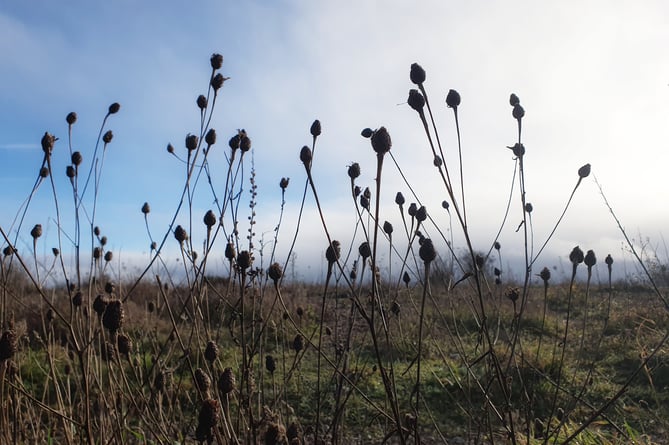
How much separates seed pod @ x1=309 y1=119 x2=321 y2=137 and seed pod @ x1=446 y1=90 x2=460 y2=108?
40 cm

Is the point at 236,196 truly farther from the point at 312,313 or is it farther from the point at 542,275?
the point at 312,313

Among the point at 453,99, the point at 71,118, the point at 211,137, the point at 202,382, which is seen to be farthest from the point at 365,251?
the point at 71,118

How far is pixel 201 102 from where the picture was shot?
2.03 m

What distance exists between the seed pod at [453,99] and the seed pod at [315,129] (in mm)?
399

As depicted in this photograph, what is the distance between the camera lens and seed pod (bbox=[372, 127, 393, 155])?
110cm

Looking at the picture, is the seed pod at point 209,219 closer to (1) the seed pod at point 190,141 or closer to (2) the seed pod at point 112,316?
(1) the seed pod at point 190,141

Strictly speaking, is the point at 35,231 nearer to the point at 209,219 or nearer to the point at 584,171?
the point at 209,219

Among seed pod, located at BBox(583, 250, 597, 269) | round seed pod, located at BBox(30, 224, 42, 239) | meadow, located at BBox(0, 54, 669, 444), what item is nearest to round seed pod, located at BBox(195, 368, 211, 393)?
meadow, located at BBox(0, 54, 669, 444)

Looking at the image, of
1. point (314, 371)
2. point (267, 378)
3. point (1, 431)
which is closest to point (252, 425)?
point (1, 431)

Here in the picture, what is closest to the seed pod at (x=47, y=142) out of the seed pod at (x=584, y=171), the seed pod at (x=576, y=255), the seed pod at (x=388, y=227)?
the seed pod at (x=388, y=227)

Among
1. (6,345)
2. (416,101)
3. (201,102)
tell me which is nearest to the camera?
(6,345)

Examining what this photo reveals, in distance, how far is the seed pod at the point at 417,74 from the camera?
4.20 feet

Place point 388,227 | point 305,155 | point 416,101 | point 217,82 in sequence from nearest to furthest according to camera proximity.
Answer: point 416,101 → point 305,155 → point 217,82 → point 388,227

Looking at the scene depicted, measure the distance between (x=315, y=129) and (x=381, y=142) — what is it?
0.57 meters
